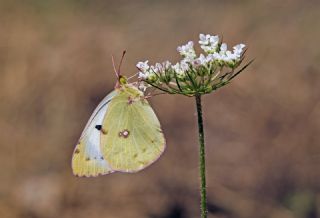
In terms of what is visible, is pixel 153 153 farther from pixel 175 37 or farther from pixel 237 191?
pixel 175 37

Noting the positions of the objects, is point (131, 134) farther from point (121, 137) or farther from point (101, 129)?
point (101, 129)

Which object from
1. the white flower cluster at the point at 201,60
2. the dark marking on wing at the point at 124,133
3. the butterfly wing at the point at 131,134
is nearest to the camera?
the white flower cluster at the point at 201,60

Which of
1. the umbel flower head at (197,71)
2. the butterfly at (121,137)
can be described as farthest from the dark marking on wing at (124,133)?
the umbel flower head at (197,71)

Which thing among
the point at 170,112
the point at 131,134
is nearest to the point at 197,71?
the point at 131,134

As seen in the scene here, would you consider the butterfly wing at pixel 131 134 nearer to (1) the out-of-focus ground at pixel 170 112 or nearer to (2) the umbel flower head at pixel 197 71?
(2) the umbel flower head at pixel 197 71

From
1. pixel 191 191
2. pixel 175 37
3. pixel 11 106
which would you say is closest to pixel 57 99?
pixel 11 106

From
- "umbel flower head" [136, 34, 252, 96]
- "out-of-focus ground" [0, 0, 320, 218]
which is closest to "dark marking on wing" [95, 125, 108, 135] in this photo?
"umbel flower head" [136, 34, 252, 96]
